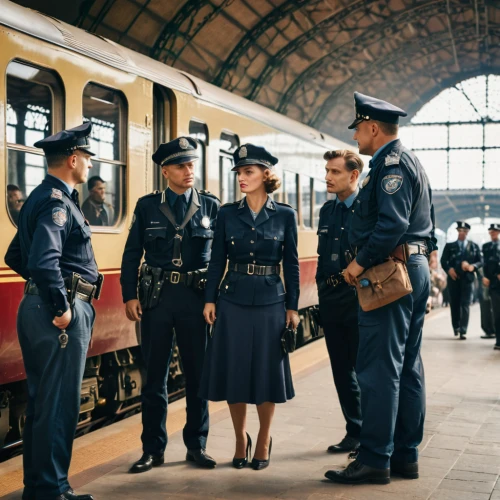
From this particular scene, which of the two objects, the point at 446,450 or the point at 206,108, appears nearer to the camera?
the point at 446,450

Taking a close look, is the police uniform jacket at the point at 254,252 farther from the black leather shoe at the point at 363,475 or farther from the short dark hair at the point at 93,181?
the short dark hair at the point at 93,181

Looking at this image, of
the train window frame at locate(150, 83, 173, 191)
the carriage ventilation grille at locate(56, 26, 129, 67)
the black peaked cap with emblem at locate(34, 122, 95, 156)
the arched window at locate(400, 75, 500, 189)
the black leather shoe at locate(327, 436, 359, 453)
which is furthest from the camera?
the arched window at locate(400, 75, 500, 189)

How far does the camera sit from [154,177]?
7.44 meters

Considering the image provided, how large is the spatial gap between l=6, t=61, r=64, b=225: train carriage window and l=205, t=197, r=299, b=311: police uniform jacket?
4.67 feet

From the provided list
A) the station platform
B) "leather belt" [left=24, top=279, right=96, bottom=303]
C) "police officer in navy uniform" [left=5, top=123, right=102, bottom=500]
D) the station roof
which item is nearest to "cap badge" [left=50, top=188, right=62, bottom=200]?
"police officer in navy uniform" [left=5, top=123, right=102, bottom=500]

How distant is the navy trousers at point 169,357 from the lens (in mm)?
5148

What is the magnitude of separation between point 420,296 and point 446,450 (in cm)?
132

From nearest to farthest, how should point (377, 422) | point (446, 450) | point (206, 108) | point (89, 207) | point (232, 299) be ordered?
point (377, 422) → point (232, 299) → point (446, 450) → point (89, 207) → point (206, 108)

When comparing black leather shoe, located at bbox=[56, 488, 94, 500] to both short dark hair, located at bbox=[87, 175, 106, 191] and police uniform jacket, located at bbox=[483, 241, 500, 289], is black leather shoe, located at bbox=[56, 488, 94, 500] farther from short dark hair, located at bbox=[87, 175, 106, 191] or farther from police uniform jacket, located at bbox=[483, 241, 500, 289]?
police uniform jacket, located at bbox=[483, 241, 500, 289]

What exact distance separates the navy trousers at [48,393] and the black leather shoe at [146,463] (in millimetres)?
731

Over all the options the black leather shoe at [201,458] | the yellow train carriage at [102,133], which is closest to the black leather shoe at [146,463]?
the black leather shoe at [201,458]

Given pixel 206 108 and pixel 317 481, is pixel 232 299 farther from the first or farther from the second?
pixel 206 108

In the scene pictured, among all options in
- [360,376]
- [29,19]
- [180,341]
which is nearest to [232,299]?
[180,341]

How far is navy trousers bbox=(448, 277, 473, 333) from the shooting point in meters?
13.0
